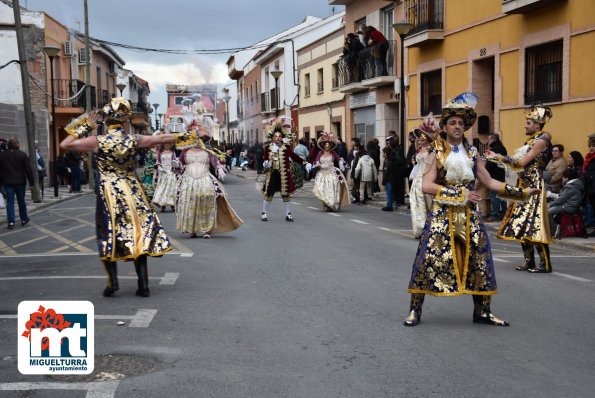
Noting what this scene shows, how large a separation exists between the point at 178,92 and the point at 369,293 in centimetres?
11862

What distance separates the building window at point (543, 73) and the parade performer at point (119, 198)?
11.2 m

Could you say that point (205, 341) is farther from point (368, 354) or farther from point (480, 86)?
point (480, 86)

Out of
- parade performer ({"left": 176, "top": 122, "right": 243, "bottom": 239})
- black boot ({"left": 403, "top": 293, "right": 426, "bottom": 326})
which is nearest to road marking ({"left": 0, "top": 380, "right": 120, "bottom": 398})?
black boot ({"left": 403, "top": 293, "right": 426, "bottom": 326})

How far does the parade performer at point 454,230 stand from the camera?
6398 mm

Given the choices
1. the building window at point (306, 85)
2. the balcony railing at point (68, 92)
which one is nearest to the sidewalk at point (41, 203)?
the balcony railing at point (68, 92)

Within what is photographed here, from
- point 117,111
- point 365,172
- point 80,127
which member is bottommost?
point 365,172

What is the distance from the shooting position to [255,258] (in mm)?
10430

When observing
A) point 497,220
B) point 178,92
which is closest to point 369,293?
point 497,220

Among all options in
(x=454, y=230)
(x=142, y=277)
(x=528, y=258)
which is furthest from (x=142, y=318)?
(x=528, y=258)

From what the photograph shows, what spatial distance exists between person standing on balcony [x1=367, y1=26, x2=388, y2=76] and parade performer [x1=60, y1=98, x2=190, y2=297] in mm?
19051

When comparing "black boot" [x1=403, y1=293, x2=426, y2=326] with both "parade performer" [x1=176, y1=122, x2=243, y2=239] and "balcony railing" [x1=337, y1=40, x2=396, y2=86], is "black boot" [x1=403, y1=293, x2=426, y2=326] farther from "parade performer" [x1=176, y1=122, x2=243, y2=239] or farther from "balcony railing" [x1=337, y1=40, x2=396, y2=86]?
"balcony railing" [x1=337, y1=40, x2=396, y2=86]

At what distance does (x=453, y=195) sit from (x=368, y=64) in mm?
21400

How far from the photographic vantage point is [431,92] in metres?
23.8

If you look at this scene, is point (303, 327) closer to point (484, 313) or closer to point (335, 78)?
point (484, 313)
